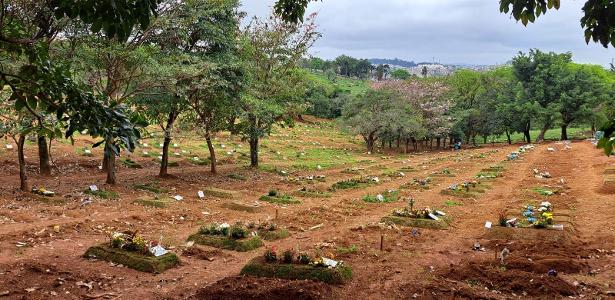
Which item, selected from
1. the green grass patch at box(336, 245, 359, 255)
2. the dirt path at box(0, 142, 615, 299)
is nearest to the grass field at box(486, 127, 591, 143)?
the dirt path at box(0, 142, 615, 299)

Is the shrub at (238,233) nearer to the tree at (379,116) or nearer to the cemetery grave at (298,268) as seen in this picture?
the cemetery grave at (298,268)

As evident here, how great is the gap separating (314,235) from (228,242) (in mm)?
2167

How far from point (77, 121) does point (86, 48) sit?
35.4ft

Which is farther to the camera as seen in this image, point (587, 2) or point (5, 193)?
point (5, 193)

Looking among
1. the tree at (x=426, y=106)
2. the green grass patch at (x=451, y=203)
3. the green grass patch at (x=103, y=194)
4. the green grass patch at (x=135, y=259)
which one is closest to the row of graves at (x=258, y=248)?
the green grass patch at (x=135, y=259)

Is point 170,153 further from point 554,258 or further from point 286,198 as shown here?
point 554,258

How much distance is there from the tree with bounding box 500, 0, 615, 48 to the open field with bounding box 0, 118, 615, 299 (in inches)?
148

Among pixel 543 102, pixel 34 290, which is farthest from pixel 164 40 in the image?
pixel 543 102

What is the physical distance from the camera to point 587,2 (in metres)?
5.29

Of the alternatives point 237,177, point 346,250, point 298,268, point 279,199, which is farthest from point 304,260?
point 237,177

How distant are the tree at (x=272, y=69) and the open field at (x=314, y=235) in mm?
2832

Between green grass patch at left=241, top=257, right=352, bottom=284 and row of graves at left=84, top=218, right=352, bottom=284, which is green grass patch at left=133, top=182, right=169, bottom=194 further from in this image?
green grass patch at left=241, top=257, right=352, bottom=284

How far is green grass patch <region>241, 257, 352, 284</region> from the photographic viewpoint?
741cm

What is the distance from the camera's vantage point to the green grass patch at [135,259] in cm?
797
